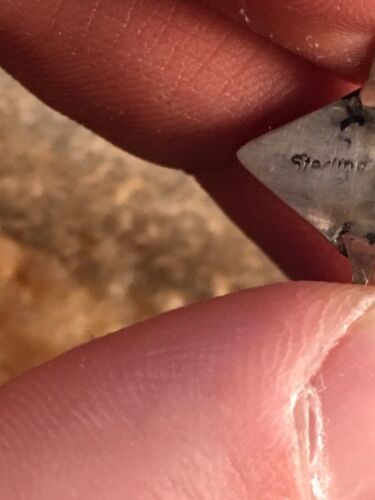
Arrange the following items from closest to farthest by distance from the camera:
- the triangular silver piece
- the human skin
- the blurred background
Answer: the human skin
the triangular silver piece
the blurred background

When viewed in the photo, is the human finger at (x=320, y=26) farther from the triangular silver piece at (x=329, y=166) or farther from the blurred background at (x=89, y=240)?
the blurred background at (x=89, y=240)

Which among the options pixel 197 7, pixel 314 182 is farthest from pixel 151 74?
pixel 314 182

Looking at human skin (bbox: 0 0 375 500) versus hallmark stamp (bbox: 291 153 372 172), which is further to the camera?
hallmark stamp (bbox: 291 153 372 172)

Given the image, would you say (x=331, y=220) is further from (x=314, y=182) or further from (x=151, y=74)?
(x=151, y=74)

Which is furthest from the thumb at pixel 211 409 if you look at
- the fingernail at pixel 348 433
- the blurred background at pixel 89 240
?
the blurred background at pixel 89 240

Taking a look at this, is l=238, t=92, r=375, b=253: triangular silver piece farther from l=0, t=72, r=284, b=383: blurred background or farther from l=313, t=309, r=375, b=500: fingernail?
l=0, t=72, r=284, b=383: blurred background

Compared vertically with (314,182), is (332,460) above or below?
below

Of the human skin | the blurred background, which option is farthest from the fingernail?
the blurred background
